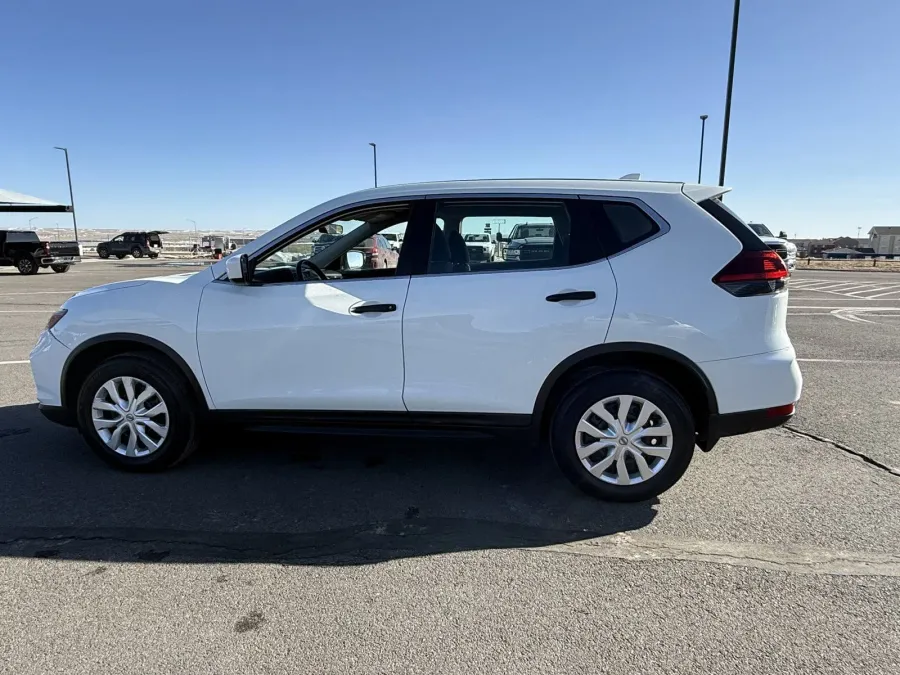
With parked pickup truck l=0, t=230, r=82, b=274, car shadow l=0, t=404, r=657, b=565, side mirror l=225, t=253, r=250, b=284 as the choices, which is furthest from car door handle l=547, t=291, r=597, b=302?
parked pickup truck l=0, t=230, r=82, b=274

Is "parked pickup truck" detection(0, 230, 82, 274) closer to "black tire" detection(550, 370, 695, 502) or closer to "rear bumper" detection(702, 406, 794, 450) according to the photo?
"black tire" detection(550, 370, 695, 502)

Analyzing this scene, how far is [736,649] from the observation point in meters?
2.17

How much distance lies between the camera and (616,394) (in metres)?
3.21

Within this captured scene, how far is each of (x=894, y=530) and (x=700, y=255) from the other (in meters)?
1.79

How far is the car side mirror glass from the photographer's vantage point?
4.05 meters

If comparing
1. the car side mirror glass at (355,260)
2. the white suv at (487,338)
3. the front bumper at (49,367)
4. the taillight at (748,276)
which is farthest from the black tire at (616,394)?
the front bumper at (49,367)

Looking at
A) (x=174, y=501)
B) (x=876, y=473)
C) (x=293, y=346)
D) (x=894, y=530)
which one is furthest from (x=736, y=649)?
(x=174, y=501)

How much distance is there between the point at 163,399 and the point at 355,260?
1.58 meters

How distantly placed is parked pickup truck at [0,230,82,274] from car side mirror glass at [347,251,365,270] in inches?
896

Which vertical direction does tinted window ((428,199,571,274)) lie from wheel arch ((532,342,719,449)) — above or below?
above

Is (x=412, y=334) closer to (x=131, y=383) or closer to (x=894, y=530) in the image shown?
(x=131, y=383)

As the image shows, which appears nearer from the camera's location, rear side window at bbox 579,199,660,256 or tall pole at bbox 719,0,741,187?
rear side window at bbox 579,199,660,256

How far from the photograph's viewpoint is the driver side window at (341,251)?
3.57 metres

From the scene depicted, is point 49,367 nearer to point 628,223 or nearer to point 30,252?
point 628,223
